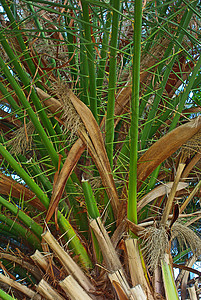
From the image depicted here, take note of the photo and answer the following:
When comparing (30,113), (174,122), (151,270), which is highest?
(30,113)

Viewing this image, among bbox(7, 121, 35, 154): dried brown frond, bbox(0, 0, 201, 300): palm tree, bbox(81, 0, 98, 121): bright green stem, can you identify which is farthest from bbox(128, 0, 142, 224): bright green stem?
bbox(7, 121, 35, 154): dried brown frond

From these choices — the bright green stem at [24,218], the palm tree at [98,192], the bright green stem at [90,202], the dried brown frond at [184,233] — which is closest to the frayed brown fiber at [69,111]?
the palm tree at [98,192]

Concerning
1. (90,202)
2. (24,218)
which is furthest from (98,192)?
(24,218)

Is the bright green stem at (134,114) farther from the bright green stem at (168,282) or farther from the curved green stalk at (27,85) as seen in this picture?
the curved green stalk at (27,85)

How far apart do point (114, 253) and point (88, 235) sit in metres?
0.14

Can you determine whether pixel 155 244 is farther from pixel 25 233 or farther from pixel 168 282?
pixel 25 233

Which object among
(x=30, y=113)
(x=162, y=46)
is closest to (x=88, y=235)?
(x=30, y=113)

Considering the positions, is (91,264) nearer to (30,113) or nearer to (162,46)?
(30,113)

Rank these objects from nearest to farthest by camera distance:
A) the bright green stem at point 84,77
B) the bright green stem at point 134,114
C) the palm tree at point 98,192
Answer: the bright green stem at point 134,114
the palm tree at point 98,192
the bright green stem at point 84,77

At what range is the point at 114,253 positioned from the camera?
74 cm

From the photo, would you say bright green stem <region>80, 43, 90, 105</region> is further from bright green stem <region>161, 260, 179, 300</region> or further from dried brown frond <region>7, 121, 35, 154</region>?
bright green stem <region>161, 260, 179, 300</region>

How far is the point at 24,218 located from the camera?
30.7 inches

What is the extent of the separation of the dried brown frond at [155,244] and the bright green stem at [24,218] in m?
0.27

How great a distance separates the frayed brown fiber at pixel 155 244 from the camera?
0.71m
